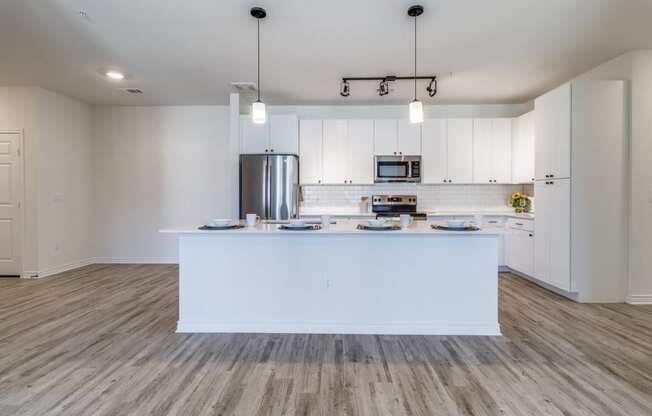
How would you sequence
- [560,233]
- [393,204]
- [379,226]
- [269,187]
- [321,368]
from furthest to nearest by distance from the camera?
[393,204], [269,187], [560,233], [379,226], [321,368]

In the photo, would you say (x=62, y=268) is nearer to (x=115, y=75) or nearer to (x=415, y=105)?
(x=115, y=75)

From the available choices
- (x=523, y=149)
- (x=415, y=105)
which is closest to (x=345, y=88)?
(x=415, y=105)

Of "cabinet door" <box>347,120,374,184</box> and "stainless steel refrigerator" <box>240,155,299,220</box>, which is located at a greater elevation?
"cabinet door" <box>347,120,374,184</box>

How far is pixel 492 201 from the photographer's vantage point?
5320 mm

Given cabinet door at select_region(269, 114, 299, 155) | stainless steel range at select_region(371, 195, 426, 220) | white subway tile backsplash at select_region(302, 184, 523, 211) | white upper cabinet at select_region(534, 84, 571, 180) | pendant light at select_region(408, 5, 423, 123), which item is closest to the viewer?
pendant light at select_region(408, 5, 423, 123)

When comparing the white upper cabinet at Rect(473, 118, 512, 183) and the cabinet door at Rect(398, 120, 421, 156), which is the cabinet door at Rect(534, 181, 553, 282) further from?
the cabinet door at Rect(398, 120, 421, 156)

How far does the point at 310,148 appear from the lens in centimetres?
507

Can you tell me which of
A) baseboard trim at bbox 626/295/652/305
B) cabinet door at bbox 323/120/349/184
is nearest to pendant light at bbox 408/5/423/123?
cabinet door at bbox 323/120/349/184

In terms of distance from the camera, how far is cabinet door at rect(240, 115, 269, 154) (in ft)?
16.1

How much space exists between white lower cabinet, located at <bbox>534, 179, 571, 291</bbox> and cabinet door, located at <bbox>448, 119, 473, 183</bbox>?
118 centimetres

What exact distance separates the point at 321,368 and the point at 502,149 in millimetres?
4484

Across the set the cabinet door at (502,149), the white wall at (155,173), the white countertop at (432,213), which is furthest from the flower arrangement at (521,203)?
the white wall at (155,173)

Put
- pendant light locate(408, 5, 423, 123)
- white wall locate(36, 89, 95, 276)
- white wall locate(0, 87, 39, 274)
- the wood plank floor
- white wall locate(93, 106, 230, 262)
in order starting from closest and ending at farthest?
the wood plank floor → pendant light locate(408, 5, 423, 123) → white wall locate(0, 87, 39, 274) → white wall locate(36, 89, 95, 276) → white wall locate(93, 106, 230, 262)

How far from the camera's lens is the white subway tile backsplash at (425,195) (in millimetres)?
5324
